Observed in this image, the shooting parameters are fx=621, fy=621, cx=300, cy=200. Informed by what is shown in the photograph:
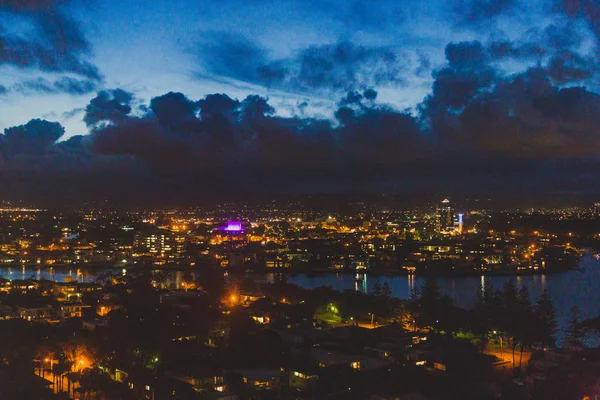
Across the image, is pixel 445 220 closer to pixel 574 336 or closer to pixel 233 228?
pixel 233 228

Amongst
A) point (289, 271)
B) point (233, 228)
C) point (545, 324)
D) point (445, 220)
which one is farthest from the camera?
point (445, 220)

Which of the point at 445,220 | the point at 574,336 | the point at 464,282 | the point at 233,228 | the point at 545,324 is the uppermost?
the point at 445,220

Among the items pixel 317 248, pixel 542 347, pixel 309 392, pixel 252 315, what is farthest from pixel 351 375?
pixel 317 248

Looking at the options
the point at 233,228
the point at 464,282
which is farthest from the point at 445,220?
the point at 464,282

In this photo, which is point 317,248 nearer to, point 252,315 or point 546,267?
point 546,267

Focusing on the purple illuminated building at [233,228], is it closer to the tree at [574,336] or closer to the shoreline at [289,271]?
the shoreline at [289,271]

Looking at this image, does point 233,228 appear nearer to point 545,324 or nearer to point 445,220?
point 445,220

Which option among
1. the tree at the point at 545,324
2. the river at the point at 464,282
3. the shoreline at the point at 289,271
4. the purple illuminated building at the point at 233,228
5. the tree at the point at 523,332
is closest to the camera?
the tree at the point at 523,332

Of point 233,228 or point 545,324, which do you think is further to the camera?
point 233,228

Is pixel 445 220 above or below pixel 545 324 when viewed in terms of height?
above

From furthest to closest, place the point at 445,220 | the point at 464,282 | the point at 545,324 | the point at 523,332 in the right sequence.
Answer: the point at 445,220 → the point at 464,282 → the point at 545,324 → the point at 523,332

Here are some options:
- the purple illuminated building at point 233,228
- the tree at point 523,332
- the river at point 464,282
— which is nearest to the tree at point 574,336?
the tree at point 523,332
